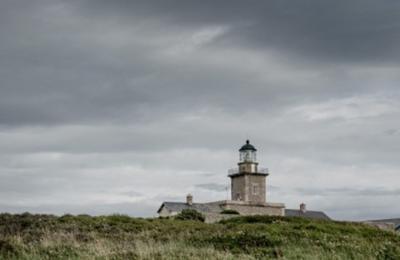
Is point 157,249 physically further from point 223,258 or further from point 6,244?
point 6,244

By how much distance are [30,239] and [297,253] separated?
7309 millimetres

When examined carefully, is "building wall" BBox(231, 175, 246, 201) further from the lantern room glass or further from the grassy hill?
the grassy hill

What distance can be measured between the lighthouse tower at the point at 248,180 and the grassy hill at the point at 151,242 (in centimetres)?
4310

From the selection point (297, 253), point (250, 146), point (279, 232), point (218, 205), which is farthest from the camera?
point (250, 146)

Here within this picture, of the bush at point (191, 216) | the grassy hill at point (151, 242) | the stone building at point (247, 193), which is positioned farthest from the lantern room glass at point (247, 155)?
the grassy hill at point (151, 242)

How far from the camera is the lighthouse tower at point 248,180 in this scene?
71.5 m

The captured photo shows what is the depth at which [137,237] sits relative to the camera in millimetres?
20062

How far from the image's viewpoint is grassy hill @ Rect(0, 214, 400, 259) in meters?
14.0

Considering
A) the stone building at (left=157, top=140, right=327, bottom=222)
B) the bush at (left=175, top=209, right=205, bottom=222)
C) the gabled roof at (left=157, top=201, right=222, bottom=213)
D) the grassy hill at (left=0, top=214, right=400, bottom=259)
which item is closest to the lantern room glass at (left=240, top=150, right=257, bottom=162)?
the stone building at (left=157, top=140, right=327, bottom=222)

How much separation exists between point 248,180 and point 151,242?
54607 mm

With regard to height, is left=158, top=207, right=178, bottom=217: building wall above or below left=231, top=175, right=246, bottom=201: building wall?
below

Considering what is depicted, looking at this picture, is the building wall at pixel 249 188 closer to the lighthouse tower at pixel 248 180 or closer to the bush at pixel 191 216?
the lighthouse tower at pixel 248 180

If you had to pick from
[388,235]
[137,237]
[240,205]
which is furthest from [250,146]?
[137,237]

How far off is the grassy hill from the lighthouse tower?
4310 cm
